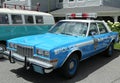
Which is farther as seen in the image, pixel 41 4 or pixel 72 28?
pixel 41 4

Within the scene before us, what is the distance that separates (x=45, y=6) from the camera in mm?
22031

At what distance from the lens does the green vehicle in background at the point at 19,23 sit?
7.93 metres

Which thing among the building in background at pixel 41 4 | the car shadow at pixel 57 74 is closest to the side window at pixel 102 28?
the car shadow at pixel 57 74

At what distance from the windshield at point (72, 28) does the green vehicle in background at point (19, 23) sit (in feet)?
7.32

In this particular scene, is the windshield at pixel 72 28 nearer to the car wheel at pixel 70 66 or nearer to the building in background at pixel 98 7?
the car wheel at pixel 70 66

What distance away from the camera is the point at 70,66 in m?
5.50

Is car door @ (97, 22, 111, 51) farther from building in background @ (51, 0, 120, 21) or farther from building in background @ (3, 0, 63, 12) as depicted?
building in background @ (3, 0, 63, 12)

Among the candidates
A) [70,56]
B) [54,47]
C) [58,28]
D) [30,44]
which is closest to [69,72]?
[70,56]

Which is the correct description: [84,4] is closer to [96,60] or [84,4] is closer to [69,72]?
[96,60]

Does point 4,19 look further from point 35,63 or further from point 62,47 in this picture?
point 62,47

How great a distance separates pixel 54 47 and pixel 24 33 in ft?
14.5

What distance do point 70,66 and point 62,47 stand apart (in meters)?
0.74

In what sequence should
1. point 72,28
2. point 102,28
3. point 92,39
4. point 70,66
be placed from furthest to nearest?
point 102,28 → point 72,28 → point 92,39 → point 70,66

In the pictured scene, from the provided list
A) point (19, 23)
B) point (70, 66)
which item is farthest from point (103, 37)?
point (19, 23)
